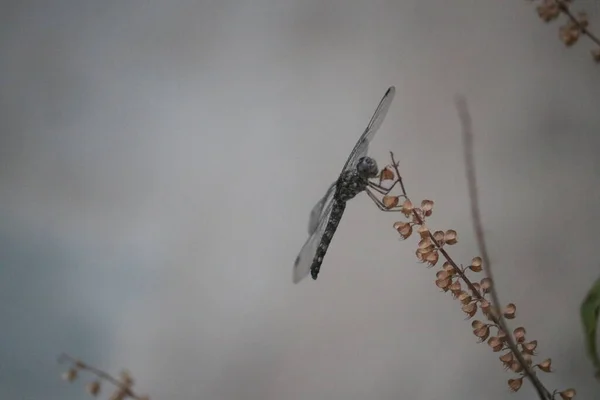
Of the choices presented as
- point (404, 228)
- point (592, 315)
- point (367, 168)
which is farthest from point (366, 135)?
point (592, 315)

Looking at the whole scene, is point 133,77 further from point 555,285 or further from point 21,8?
point 555,285

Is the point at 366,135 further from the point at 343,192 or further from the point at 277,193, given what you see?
the point at 277,193

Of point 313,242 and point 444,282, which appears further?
point 313,242

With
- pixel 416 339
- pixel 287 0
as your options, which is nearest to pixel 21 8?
pixel 287 0

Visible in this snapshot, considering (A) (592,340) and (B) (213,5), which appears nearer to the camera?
(A) (592,340)

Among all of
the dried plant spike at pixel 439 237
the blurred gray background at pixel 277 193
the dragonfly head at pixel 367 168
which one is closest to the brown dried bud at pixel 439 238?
the dried plant spike at pixel 439 237

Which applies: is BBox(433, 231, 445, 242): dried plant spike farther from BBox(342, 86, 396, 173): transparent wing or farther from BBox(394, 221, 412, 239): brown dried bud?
BBox(342, 86, 396, 173): transparent wing

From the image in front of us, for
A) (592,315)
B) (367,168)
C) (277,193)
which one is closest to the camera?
(592,315)
